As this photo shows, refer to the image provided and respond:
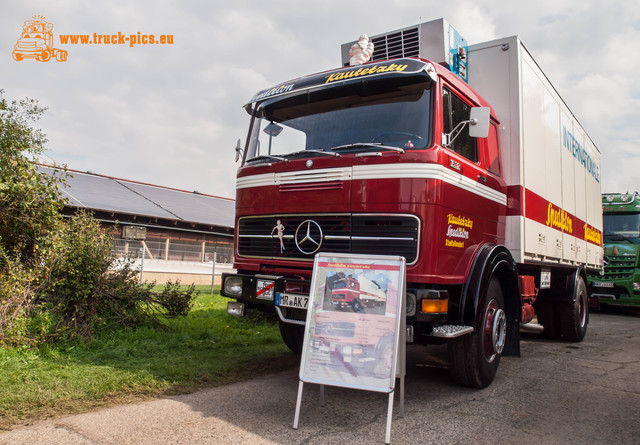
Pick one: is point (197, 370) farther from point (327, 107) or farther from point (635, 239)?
point (635, 239)

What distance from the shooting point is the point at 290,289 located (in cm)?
455

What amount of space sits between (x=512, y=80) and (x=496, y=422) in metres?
3.95

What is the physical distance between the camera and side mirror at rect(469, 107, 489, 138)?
15.1 feet

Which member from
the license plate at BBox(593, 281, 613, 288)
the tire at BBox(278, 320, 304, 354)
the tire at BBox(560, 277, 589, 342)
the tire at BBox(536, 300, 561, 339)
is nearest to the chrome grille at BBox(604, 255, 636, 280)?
the license plate at BBox(593, 281, 613, 288)

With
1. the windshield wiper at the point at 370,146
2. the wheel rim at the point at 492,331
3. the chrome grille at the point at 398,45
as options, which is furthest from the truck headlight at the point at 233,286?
the chrome grille at the point at 398,45

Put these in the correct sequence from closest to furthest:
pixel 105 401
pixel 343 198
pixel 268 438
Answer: pixel 268 438, pixel 105 401, pixel 343 198

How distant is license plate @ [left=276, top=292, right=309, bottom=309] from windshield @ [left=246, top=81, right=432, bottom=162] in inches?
52.7

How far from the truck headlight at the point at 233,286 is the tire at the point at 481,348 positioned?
215 cm

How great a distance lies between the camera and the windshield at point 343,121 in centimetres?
444

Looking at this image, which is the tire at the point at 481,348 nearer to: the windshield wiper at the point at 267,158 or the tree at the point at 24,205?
the windshield wiper at the point at 267,158

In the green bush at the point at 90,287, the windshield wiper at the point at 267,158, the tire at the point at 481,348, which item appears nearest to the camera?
the tire at the point at 481,348

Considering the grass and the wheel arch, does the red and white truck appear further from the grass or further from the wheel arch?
the grass

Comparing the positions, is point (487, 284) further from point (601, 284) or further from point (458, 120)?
point (601, 284)

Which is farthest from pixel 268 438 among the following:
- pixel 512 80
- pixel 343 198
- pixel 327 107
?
pixel 512 80
